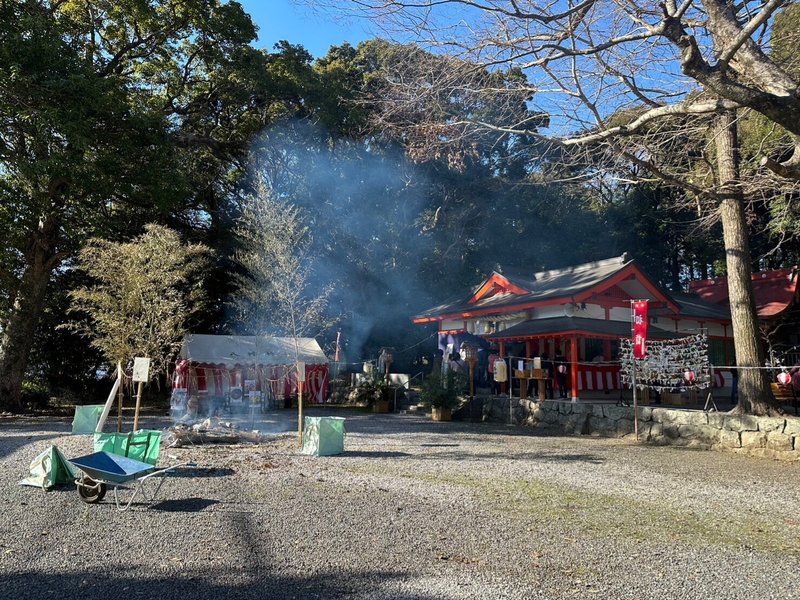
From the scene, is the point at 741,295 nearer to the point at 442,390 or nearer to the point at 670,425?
the point at 670,425

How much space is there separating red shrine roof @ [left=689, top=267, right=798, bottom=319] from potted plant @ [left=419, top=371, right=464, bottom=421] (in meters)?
10.9

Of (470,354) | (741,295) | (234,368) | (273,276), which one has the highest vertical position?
(273,276)

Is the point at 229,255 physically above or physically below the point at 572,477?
above

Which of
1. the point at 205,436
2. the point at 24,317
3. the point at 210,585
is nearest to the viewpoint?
the point at 210,585

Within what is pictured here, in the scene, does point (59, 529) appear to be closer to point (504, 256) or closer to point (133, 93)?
point (133, 93)

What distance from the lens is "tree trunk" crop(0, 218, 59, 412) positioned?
59.5ft

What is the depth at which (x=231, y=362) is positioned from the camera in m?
19.2

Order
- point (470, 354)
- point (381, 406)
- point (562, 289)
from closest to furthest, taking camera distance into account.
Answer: point (562, 289) < point (470, 354) < point (381, 406)

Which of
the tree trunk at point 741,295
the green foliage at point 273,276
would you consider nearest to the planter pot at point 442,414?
the green foliage at point 273,276

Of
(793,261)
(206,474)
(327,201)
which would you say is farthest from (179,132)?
(793,261)

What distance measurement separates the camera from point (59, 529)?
17.7 feet

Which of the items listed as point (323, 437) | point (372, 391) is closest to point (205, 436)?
point (323, 437)

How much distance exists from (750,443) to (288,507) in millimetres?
8424

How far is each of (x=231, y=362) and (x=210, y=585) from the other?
1569 cm
